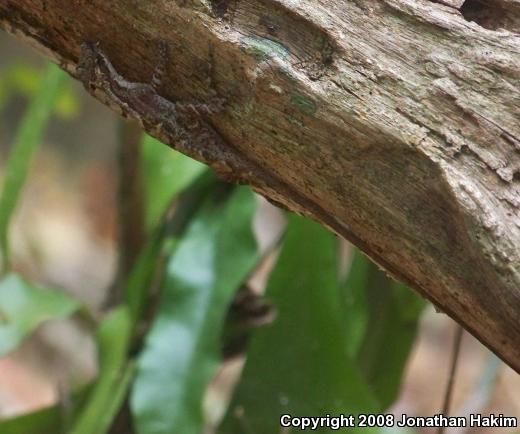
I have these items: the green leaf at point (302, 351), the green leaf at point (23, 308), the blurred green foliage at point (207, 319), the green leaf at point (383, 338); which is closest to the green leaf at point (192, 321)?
the blurred green foliage at point (207, 319)

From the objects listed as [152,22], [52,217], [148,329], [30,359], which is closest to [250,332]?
[148,329]

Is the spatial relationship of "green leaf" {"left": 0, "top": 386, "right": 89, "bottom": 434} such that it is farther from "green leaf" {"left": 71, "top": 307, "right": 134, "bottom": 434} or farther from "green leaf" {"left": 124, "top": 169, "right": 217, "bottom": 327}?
"green leaf" {"left": 124, "top": 169, "right": 217, "bottom": 327}

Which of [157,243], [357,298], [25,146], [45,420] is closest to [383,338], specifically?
[357,298]

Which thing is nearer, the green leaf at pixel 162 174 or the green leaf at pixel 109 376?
the green leaf at pixel 109 376

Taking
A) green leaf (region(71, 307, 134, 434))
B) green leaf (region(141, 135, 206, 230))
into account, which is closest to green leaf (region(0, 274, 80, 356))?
green leaf (region(71, 307, 134, 434))

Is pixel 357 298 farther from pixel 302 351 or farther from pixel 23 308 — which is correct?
pixel 23 308

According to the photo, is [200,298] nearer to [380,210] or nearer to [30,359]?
[380,210]

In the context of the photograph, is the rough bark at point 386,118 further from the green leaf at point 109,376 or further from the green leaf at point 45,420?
the green leaf at point 45,420

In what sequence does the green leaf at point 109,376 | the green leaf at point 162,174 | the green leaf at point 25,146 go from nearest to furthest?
the green leaf at point 109,376
the green leaf at point 25,146
the green leaf at point 162,174
